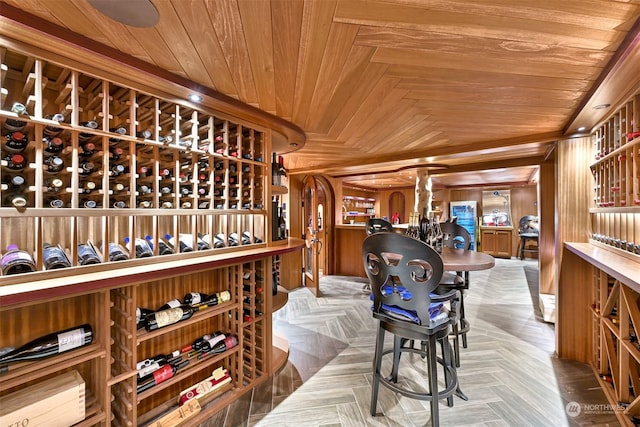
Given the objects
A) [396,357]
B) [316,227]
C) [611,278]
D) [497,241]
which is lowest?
[396,357]

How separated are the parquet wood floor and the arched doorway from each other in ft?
3.65

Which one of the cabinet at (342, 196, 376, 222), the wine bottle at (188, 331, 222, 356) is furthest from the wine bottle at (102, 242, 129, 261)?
the cabinet at (342, 196, 376, 222)

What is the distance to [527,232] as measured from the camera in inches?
295

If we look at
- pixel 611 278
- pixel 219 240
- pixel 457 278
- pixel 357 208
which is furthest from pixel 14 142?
pixel 357 208

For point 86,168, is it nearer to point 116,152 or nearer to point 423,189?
point 116,152

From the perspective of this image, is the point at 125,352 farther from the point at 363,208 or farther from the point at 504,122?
the point at 363,208

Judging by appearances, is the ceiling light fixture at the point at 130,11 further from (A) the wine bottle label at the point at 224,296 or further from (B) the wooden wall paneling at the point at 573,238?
(B) the wooden wall paneling at the point at 573,238

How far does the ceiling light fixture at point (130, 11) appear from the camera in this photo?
1027 millimetres

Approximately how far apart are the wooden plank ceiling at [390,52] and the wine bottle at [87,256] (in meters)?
1.03

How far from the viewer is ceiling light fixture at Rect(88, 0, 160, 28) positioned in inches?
40.4

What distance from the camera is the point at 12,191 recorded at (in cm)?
126

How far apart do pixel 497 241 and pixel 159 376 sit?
29.0ft

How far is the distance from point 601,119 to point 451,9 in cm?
201

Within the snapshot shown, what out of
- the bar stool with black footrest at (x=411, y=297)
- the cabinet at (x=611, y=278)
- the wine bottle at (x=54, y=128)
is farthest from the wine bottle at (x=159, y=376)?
the cabinet at (x=611, y=278)
